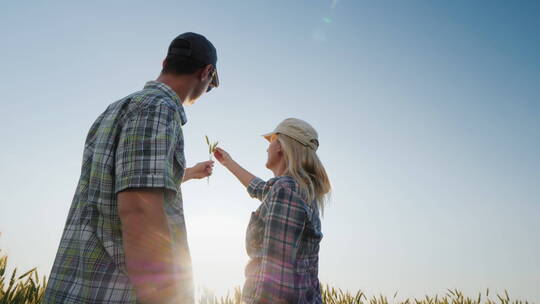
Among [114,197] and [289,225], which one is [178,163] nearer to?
[114,197]

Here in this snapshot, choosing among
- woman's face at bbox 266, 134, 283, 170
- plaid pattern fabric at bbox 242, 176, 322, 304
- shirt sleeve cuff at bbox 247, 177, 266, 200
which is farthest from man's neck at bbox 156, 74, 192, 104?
shirt sleeve cuff at bbox 247, 177, 266, 200

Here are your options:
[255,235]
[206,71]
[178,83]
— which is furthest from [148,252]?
[255,235]

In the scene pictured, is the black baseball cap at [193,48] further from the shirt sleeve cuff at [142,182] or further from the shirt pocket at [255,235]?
the shirt pocket at [255,235]

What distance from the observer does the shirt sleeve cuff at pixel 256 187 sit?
3979 millimetres

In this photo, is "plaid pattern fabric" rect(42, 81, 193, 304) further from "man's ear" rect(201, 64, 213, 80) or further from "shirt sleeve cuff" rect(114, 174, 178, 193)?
"man's ear" rect(201, 64, 213, 80)

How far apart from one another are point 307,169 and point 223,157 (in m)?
1.51

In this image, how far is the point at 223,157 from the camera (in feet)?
14.5

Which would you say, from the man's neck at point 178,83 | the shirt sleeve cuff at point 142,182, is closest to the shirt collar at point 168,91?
the man's neck at point 178,83

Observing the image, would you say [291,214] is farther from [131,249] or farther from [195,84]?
[131,249]

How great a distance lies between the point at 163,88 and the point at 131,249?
2.71 feet

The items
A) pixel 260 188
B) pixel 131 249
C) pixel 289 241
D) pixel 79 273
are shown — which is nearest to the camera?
pixel 131 249

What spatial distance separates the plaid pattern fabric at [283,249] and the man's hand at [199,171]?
36.3 inches

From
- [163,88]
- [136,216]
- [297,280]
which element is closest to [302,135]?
[297,280]

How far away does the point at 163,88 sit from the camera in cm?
179
